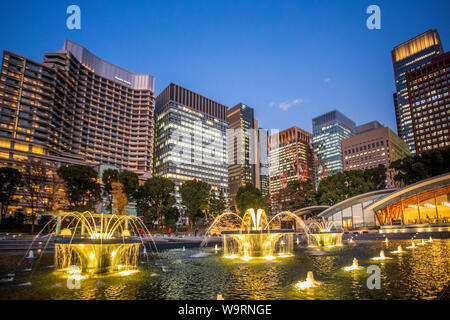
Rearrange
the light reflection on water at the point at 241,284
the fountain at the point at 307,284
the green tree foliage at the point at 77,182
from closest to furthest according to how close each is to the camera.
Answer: the light reflection on water at the point at 241,284 → the fountain at the point at 307,284 → the green tree foliage at the point at 77,182

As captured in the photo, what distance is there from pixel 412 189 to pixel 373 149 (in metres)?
119

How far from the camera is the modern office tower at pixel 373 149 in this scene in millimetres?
148750

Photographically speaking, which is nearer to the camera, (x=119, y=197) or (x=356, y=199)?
(x=119, y=197)

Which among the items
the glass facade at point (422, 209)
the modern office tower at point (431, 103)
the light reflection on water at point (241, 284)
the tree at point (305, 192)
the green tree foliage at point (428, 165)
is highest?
the modern office tower at point (431, 103)

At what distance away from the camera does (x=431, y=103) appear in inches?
5714

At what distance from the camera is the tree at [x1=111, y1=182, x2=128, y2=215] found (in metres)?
54.3

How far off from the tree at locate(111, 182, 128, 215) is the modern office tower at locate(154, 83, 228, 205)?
8170cm

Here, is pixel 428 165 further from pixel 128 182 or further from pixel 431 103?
pixel 431 103

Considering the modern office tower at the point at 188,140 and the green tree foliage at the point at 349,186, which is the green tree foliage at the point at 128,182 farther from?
the modern office tower at the point at 188,140

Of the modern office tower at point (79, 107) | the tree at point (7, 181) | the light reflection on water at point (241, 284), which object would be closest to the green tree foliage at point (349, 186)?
the light reflection on water at point (241, 284)

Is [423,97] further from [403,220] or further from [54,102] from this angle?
[54,102]

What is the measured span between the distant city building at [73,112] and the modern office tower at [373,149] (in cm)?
12054

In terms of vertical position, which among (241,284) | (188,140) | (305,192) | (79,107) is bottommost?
(241,284)

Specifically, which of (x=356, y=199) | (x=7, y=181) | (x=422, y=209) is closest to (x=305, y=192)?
(x=356, y=199)
